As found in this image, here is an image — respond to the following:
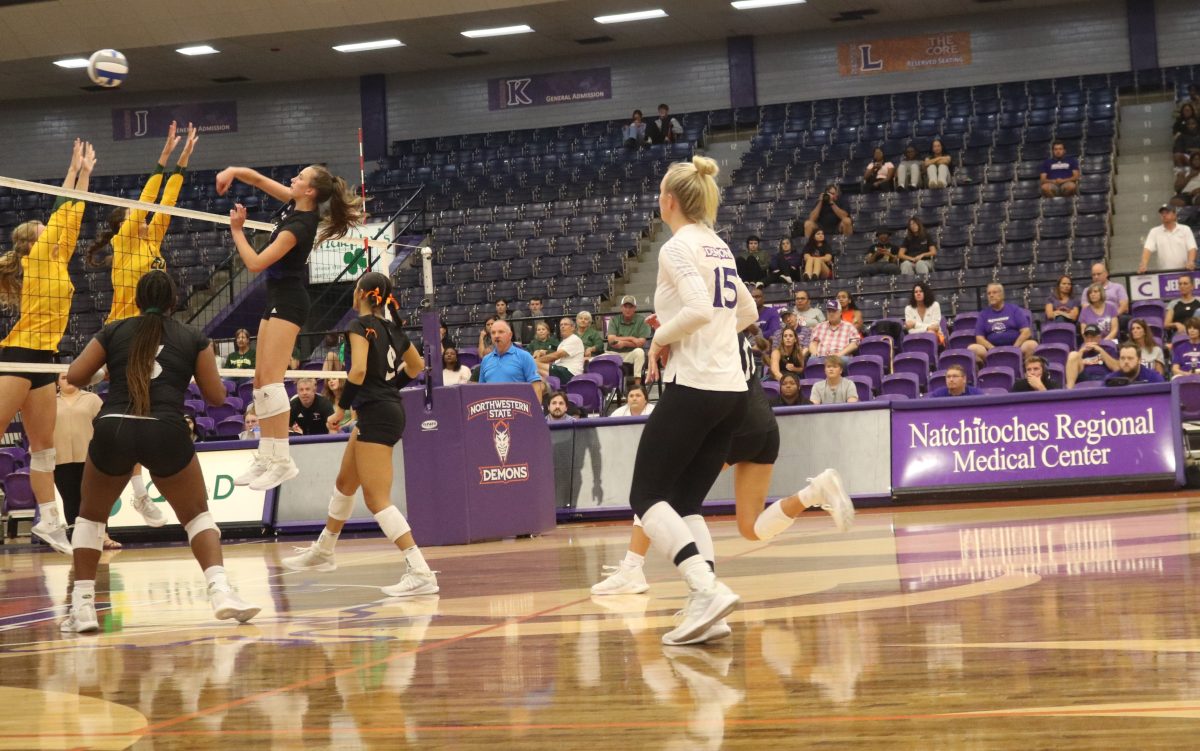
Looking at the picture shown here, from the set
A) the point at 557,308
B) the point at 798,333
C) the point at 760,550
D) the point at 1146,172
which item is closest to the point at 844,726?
the point at 760,550

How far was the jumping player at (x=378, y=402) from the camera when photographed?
713 centimetres

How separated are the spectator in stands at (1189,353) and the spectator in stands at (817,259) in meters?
6.14

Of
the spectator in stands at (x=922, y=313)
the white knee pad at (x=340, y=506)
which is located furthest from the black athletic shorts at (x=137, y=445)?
the spectator in stands at (x=922, y=313)

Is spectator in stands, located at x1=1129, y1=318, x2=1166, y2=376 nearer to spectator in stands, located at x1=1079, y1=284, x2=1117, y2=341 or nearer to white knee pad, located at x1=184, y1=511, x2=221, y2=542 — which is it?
spectator in stands, located at x1=1079, y1=284, x2=1117, y2=341

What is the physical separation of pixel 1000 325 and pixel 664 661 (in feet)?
36.0

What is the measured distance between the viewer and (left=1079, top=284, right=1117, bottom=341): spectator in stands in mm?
14062

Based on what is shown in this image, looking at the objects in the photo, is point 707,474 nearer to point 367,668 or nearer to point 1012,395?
point 367,668

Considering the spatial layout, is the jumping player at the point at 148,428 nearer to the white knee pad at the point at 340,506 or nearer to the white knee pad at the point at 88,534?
the white knee pad at the point at 88,534

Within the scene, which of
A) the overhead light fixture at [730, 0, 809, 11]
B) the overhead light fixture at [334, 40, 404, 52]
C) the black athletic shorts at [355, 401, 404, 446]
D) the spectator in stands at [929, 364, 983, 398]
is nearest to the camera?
the black athletic shorts at [355, 401, 404, 446]

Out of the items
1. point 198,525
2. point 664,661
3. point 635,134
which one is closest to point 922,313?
point 198,525

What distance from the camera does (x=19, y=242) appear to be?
853cm

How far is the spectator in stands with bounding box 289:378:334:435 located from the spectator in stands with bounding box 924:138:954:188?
11227 mm

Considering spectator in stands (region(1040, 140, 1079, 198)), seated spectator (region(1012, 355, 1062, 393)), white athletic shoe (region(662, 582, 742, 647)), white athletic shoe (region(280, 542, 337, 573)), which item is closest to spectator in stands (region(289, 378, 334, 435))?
white athletic shoe (region(280, 542, 337, 573))

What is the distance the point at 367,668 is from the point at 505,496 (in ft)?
20.6
